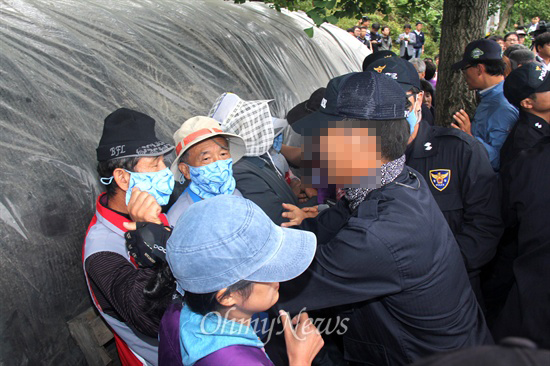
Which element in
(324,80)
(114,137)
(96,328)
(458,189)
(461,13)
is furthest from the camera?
(324,80)

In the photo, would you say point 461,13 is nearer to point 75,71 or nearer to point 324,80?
point 324,80

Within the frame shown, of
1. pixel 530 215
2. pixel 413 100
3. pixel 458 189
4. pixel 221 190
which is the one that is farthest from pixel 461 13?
pixel 221 190

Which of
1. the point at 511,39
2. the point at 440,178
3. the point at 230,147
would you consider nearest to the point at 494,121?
the point at 440,178

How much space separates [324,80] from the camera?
19.4 feet

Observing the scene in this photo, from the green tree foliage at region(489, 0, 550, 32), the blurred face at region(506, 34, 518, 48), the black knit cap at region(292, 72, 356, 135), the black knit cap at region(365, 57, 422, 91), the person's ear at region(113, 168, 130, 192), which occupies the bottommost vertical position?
the green tree foliage at region(489, 0, 550, 32)

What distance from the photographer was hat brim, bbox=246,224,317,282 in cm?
135

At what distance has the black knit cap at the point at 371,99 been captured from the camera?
5.57ft

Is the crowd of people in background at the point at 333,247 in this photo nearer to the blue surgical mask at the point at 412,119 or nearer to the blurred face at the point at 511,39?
the blue surgical mask at the point at 412,119

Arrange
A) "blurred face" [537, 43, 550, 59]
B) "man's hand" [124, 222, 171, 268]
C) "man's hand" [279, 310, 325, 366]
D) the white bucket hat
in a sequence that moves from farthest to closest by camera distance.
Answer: "blurred face" [537, 43, 550, 59]
the white bucket hat
"man's hand" [124, 222, 171, 268]
"man's hand" [279, 310, 325, 366]

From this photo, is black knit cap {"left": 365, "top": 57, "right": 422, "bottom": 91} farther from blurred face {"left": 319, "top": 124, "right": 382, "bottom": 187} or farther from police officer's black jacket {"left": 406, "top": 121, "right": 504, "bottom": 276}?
blurred face {"left": 319, "top": 124, "right": 382, "bottom": 187}

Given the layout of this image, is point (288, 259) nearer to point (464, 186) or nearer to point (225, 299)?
point (225, 299)

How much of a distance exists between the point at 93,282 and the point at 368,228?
1319 millimetres

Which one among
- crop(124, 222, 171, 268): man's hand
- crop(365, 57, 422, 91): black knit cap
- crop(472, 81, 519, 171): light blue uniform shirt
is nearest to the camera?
crop(124, 222, 171, 268): man's hand

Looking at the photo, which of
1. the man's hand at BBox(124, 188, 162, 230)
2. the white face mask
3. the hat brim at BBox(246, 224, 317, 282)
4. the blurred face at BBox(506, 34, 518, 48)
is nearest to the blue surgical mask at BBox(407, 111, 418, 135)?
the white face mask
